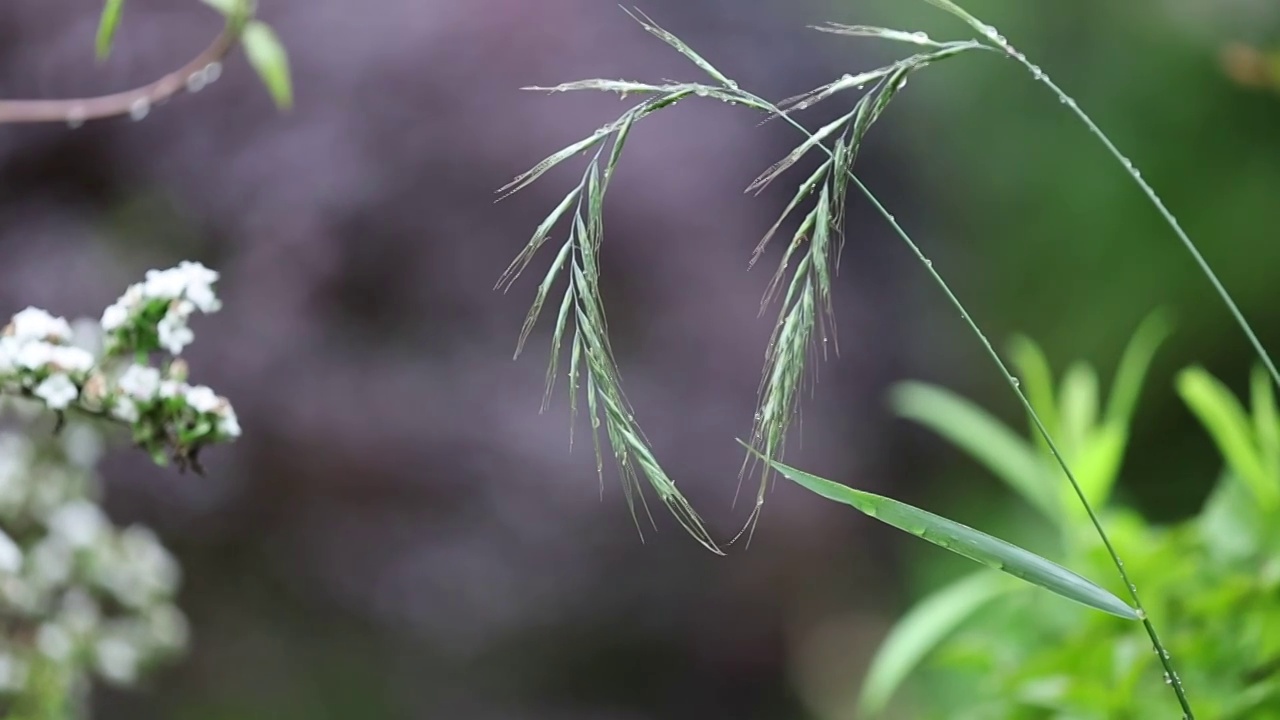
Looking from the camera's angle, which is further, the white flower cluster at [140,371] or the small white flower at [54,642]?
the small white flower at [54,642]

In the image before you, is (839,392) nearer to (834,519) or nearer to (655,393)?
(834,519)

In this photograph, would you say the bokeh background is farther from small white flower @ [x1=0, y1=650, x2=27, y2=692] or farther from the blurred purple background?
small white flower @ [x1=0, y1=650, x2=27, y2=692]

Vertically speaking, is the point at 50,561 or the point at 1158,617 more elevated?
the point at 50,561

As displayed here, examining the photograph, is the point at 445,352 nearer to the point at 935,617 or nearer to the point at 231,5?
the point at 935,617

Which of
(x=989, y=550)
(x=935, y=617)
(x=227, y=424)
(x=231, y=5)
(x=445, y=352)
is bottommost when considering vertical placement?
(x=989, y=550)

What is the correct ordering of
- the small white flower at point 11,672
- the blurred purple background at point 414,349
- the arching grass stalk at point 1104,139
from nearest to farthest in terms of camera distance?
the arching grass stalk at point 1104,139, the small white flower at point 11,672, the blurred purple background at point 414,349

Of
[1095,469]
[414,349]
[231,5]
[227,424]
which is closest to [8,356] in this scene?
[227,424]

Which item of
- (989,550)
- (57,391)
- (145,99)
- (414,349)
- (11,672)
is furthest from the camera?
(414,349)

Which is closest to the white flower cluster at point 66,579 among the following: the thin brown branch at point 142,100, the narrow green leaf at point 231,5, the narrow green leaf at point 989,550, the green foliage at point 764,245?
the thin brown branch at point 142,100

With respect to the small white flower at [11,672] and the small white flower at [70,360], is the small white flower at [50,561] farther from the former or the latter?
the small white flower at [70,360]

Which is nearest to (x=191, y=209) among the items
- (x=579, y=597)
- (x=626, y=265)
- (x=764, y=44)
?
(x=626, y=265)
